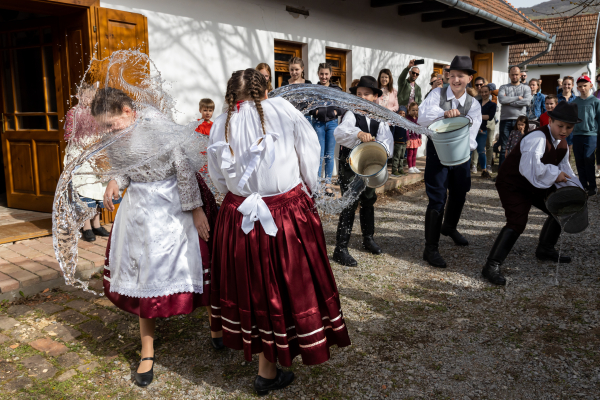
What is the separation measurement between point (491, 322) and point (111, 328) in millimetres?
2677

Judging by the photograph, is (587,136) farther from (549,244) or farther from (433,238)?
(433,238)

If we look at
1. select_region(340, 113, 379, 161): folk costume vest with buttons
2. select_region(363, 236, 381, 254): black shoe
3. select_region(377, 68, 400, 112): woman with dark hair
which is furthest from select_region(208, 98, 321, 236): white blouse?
select_region(377, 68, 400, 112): woman with dark hair

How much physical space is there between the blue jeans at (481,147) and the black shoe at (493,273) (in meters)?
5.77

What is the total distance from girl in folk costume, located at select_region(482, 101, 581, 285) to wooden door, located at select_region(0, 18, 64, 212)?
486 centimetres

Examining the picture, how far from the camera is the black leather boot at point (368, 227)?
16.1 feet

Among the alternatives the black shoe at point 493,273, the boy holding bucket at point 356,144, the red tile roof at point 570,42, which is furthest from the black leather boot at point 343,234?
the red tile roof at point 570,42

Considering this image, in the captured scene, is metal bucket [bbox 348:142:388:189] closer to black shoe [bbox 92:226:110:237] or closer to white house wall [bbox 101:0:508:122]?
black shoe [bbox 92:226:110:237]

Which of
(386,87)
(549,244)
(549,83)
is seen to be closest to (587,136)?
(386,87)

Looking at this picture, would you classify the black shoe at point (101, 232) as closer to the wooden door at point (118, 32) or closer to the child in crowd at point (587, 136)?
the wooden door at point (118, 32)

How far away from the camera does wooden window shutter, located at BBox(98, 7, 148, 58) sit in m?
5.11

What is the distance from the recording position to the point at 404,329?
327cm

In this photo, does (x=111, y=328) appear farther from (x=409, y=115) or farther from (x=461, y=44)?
(x=461, y=44)

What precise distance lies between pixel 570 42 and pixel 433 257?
101 ft

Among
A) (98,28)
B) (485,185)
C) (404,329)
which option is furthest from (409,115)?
(404,329)
